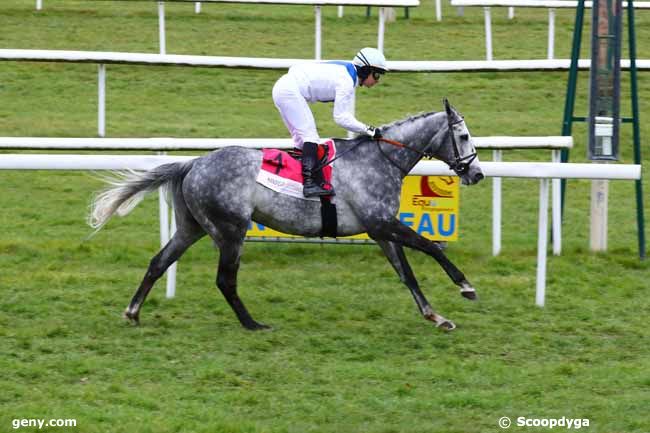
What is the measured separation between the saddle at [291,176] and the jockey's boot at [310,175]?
0.08ft

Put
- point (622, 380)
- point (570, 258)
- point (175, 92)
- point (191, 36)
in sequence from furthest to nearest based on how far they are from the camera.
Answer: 1. point (191, 36)
2. point (175, 92)
3. point (570, 258)
4. point (622, 380)

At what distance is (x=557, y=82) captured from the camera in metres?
14.5

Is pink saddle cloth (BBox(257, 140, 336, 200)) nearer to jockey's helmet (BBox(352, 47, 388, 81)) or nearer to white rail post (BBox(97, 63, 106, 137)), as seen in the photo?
jockey's helmet (BBox(352, 47, 388, 81))

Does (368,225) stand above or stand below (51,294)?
above

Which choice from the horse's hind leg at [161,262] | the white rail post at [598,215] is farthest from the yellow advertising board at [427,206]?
the horse's hind leg at [161,262]

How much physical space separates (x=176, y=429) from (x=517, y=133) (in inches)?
302

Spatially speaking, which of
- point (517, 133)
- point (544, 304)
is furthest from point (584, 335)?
point (517, 133)

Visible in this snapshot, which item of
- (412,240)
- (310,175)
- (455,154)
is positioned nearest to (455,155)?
(455,154)

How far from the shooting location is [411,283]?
7523mm

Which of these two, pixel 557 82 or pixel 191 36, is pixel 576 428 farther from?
pixel 191 36

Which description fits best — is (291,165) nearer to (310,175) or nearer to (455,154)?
(310,175)

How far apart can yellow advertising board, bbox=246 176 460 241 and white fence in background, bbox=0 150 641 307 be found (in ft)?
3.75

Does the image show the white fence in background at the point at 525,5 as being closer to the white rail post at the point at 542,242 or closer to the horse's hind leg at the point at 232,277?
the white rail post at the point at 542,242

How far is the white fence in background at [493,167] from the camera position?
24.9ft
